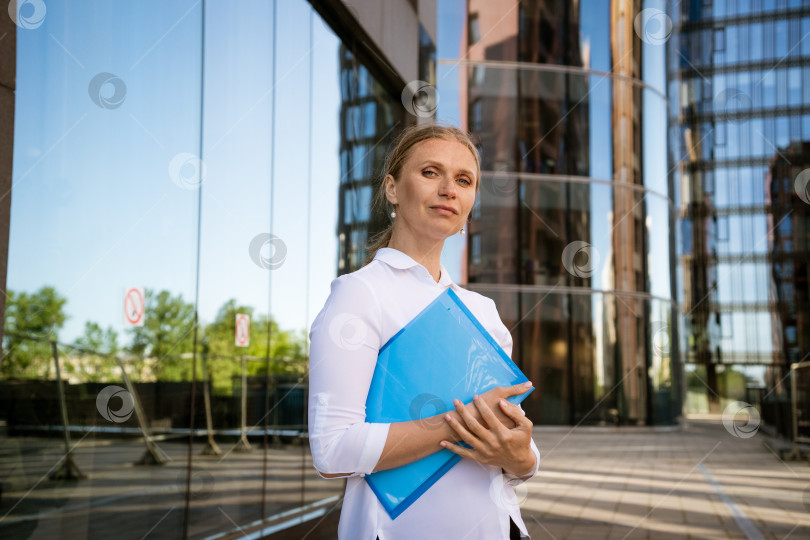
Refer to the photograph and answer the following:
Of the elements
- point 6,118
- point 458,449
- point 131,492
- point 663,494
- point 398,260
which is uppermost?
point 6,118

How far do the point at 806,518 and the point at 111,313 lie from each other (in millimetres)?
6053

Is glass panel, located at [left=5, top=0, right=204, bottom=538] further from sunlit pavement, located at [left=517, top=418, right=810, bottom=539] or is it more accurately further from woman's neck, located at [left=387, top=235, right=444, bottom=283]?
sunlit pavement, located at [left=517, top=418, right=810, bottom=539]

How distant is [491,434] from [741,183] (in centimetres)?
3242

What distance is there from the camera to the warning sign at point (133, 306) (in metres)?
3.88

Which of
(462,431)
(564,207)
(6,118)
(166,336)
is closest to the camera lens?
(462,431)

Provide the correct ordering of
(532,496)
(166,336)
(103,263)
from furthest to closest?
(532,496) → (166,336) → (103,263)

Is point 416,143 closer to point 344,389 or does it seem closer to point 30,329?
point 344,389

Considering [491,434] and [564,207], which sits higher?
[564,207]

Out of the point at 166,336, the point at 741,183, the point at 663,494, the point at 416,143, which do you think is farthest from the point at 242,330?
the point at 741,183

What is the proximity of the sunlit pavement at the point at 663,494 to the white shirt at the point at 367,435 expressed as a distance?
473 cm

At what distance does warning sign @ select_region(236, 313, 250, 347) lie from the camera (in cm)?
510

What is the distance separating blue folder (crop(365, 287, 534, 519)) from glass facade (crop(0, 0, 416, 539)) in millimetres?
2161

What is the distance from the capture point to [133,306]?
Result: 3938 millimetres

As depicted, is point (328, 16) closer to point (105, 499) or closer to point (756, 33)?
point (105, 499)
